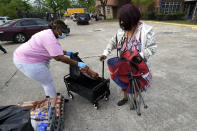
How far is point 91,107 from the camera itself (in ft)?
8.74

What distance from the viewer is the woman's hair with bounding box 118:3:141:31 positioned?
1.77 meters

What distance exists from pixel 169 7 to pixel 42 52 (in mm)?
25105

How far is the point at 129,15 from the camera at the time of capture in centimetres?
177

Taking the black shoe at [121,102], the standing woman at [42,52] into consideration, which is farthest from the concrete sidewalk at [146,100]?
the standing woman at [42,52]

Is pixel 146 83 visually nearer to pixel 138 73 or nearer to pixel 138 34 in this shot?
pixel 138 73

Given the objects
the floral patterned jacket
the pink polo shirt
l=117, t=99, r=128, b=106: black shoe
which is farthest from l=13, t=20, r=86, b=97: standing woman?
l=117, t=99, r=128, b=106: black shoe

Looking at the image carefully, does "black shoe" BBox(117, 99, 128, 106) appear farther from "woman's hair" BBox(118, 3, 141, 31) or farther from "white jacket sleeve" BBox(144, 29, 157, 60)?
"woman's hair" BBox(118, 3, 141, 31)

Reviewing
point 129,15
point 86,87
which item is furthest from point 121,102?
point 129,15

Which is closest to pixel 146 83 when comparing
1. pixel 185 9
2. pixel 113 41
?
pixel 113 41

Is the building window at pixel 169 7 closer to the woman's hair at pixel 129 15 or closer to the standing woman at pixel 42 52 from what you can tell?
the woman's hair at pixel 129 15

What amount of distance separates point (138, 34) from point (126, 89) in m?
0.94

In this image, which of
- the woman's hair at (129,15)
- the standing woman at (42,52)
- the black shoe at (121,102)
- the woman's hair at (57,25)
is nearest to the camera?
the woman's hair at (129,15)

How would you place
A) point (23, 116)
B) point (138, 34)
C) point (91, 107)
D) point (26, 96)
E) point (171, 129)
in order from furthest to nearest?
point (26, 96), point (91, 107), point (171, 129), point (138, 34), point (23, 116)

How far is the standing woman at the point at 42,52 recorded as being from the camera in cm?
188
